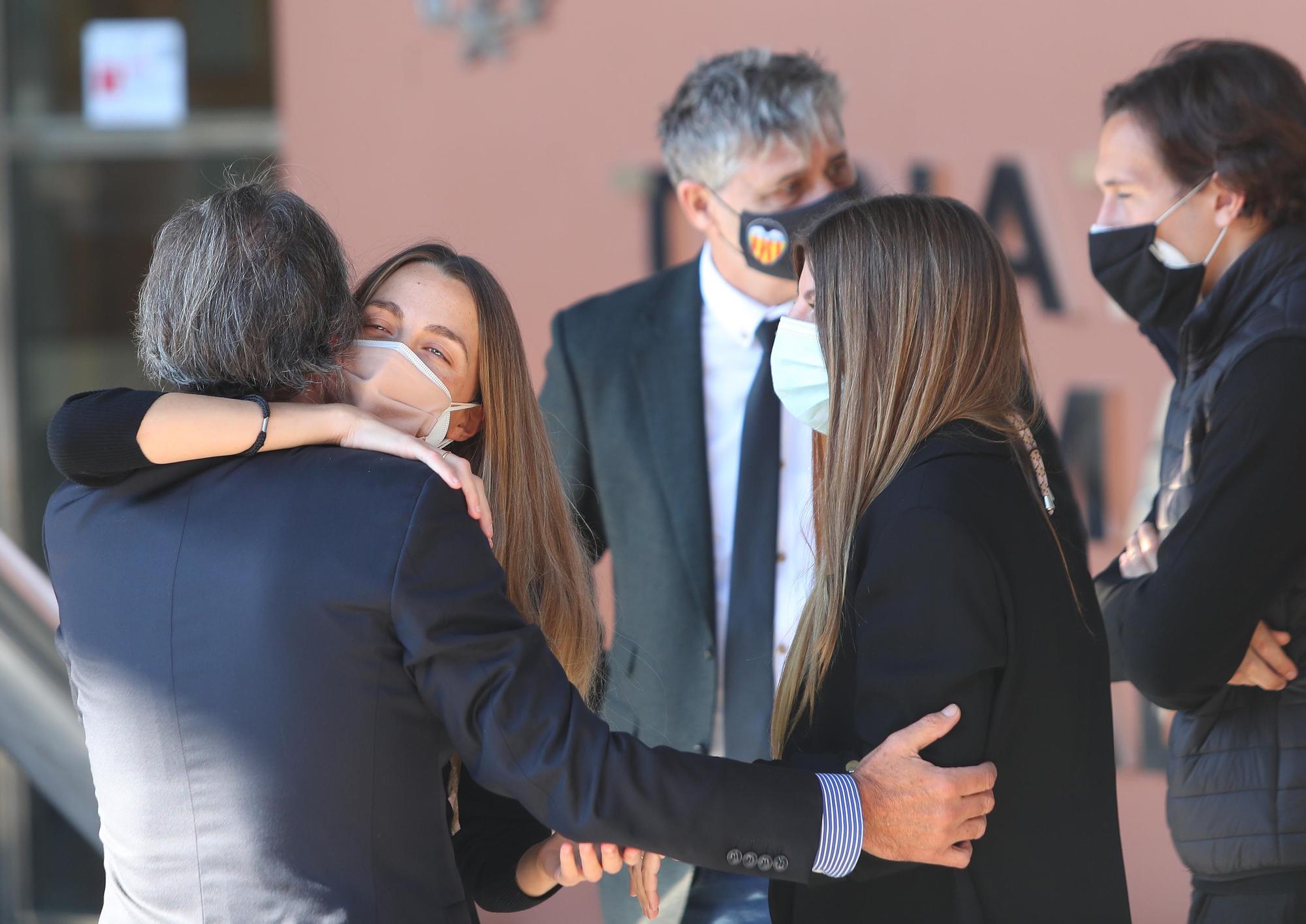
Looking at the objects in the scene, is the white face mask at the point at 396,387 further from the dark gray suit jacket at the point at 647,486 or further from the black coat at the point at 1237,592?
the black coat at the point at 1237,592

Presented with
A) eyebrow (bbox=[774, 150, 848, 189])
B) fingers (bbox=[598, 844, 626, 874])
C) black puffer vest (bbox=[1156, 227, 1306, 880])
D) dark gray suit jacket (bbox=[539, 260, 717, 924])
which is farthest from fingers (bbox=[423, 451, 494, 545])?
eyebrow (bbox=[774, 150, 848, 189])

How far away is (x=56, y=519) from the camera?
1525mm

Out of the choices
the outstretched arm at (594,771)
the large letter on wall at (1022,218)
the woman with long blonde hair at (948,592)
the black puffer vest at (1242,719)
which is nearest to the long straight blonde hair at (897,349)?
the woman with long blonde hair at (948,592)

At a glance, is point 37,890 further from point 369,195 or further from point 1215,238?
point 1215,238

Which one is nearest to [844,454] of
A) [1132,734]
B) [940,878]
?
[940,878]

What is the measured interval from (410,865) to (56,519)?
0.57 m

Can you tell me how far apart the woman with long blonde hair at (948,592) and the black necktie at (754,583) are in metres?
0.72

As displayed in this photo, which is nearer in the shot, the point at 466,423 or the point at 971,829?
the point at 971,829

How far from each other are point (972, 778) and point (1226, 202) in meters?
1.32

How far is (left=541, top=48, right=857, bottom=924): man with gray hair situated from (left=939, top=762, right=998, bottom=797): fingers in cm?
92

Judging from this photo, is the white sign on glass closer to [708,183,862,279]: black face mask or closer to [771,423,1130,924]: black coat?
[708,183,862,279]: black face mask

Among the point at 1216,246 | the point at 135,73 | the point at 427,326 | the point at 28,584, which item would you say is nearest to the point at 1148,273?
the point at 1216,246

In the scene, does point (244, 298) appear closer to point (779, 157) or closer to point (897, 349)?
point (897, 349)

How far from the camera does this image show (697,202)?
9.53 ft
